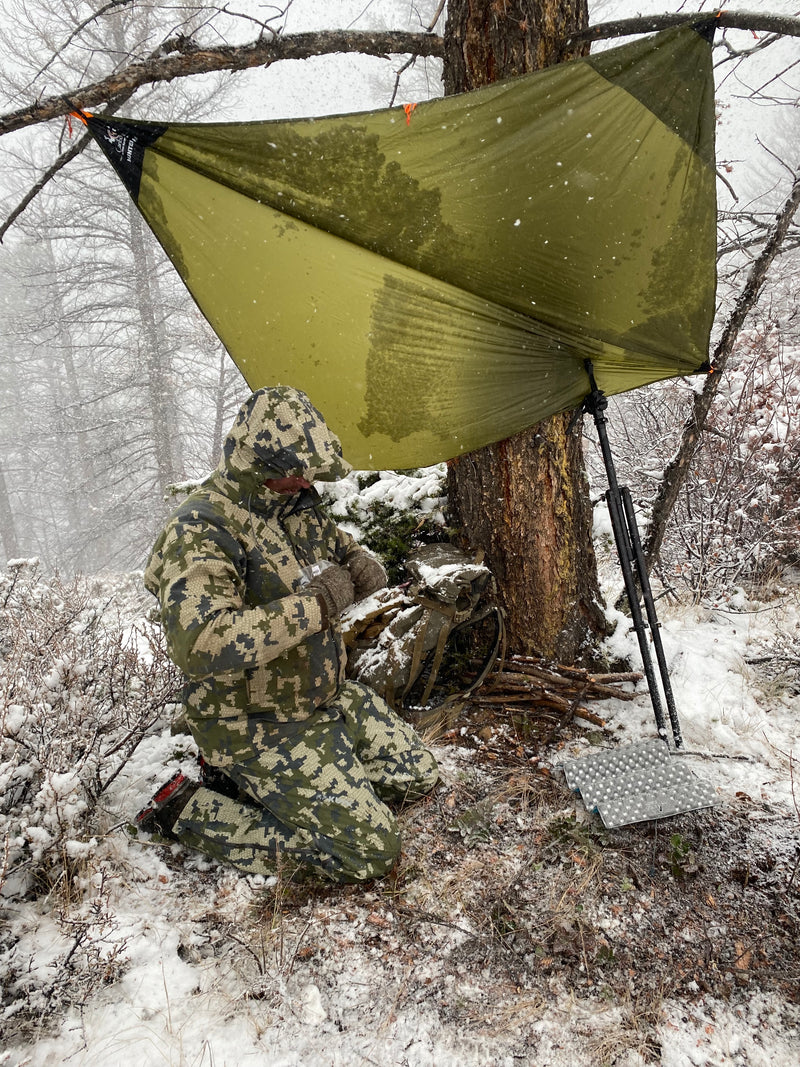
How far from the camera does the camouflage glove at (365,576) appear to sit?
271 centimetres

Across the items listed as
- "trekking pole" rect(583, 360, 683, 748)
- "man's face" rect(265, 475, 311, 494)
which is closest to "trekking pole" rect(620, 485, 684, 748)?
"trekking pole" rect(583, 360, 683, 748)

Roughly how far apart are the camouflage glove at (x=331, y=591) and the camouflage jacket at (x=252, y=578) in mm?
51

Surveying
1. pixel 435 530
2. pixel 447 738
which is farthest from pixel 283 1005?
pixel 435 530

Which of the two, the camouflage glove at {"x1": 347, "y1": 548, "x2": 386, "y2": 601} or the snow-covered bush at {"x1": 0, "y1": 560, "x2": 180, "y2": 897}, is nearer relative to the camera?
the snow-covered bush at {"x1": 0, "y1": 560, "x2": 180, "y2": 897}

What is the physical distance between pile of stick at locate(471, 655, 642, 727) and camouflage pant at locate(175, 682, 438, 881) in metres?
1.03

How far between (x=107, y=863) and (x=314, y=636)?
1.18m

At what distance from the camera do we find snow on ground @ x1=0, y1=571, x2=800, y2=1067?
1573mm

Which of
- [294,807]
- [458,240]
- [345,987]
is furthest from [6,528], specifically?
[345,987]

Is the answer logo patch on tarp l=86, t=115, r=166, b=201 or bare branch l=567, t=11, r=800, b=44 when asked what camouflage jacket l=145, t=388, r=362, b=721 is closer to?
logo patch on tarp l=86, t=115, r=166, b=201

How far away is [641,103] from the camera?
223cm

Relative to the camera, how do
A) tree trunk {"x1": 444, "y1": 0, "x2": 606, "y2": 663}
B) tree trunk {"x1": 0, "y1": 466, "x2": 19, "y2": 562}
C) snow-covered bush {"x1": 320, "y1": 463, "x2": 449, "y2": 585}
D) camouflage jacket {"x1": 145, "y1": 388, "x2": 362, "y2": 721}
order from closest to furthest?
camouflage jacket {"x1": 145, "y1": 388, "x2": 362, "y2": 721} < tree trunk {"x1": 444, "y1": 0, "x2": 606, "y2": 663} < snow-covered bush {"x1": 320, "y1": 463, "x2": 449, "y2": 585} < tree trunk {"x1": 0, "y1": 466, "x2": 19, "y2": 562}

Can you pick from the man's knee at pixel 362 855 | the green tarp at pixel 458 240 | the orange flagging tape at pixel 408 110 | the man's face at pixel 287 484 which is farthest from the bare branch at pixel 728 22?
the man's knee at pixel 362 855

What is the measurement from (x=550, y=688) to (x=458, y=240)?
2.43 metres

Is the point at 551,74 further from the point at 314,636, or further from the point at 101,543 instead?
the point at 101,543
